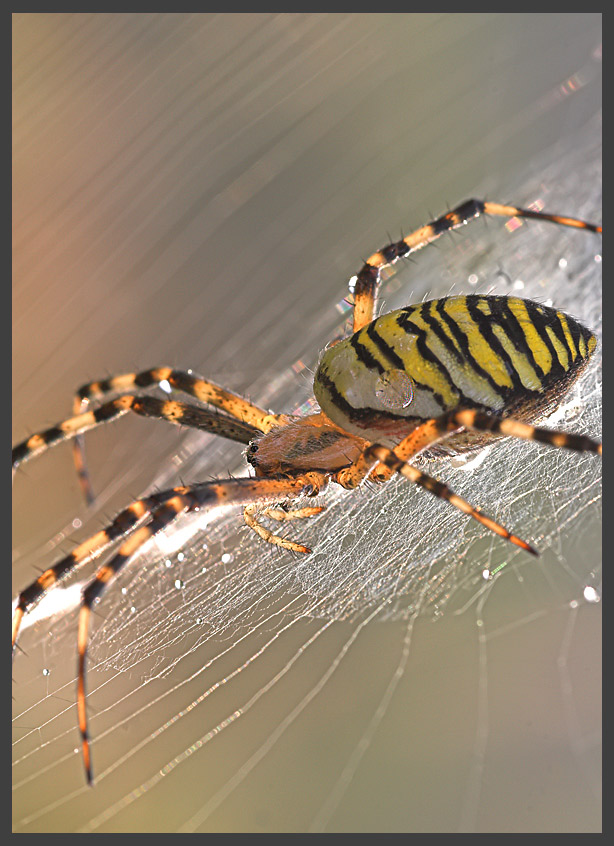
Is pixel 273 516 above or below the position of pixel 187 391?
below

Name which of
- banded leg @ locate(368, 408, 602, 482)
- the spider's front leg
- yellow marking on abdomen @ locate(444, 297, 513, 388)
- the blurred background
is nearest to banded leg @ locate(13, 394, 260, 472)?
the spider's front leg

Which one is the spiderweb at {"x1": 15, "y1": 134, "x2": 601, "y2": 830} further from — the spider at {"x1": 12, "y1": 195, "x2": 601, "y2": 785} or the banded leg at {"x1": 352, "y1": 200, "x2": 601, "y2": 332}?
the banded leg at {"x1": 352, "y1": 200, "x2": 601, "y2": 332}

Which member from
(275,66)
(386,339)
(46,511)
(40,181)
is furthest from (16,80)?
(386,339)

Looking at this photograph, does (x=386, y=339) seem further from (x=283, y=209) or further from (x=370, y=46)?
(x=370, y=46)

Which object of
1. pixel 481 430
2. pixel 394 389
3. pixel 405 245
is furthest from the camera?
pixel 405 245

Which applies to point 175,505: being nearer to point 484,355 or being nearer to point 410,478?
point 410,478

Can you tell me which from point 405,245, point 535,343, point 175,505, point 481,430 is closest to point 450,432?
point 481,430

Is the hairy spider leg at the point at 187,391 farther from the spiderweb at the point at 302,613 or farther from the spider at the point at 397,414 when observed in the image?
the spiderweb at the point at 302,613
